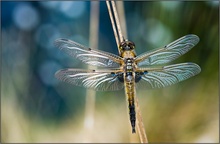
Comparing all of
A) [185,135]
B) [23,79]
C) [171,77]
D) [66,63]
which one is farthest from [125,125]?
[171,77]

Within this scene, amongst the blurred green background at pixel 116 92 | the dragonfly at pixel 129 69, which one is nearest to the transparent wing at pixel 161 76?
the dragonfly at pixel 129 69

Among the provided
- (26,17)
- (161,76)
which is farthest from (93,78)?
(26,17)

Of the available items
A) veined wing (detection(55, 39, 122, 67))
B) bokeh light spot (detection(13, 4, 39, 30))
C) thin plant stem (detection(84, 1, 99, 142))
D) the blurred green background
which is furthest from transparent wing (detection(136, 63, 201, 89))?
bokeh light spot (detection(13, 4, 39, 30))

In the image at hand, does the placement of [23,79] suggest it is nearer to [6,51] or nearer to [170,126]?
[6,51]

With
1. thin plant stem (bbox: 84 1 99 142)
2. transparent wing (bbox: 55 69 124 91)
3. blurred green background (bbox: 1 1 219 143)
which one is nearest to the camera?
transparent wing (bbox: 55 69 124 91)

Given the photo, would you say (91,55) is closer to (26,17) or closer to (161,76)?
(161,76)

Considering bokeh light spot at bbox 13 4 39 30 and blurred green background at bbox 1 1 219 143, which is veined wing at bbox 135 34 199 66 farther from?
bokeh light spot at bbox 13 4 39 30
